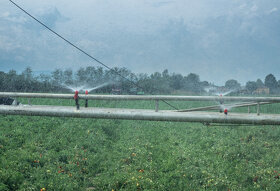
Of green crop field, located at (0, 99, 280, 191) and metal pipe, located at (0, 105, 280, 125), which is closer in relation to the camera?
metal pipe, located at (0, 105, 280, 125)

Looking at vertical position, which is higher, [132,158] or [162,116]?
[162,116]

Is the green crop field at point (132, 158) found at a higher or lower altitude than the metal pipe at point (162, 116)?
lower

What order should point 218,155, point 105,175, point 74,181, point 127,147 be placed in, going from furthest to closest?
point 127,147
point 218,155
point 105,175
point 74,181

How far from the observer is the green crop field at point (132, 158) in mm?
9938

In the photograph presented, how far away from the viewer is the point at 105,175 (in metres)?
11.0

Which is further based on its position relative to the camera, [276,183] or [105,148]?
[105,148]

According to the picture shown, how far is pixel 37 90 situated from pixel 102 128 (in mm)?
8082

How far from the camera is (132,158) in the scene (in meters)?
13.0

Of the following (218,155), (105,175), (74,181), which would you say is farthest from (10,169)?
(218,155)

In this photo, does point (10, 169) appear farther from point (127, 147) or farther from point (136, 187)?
point (127, 147)

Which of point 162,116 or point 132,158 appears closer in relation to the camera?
point 162,116

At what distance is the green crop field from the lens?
9.94 meters

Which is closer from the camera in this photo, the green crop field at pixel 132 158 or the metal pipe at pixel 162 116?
the metal pipe at pixel 162 116

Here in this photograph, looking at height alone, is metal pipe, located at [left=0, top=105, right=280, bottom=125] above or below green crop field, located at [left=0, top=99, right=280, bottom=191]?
above
